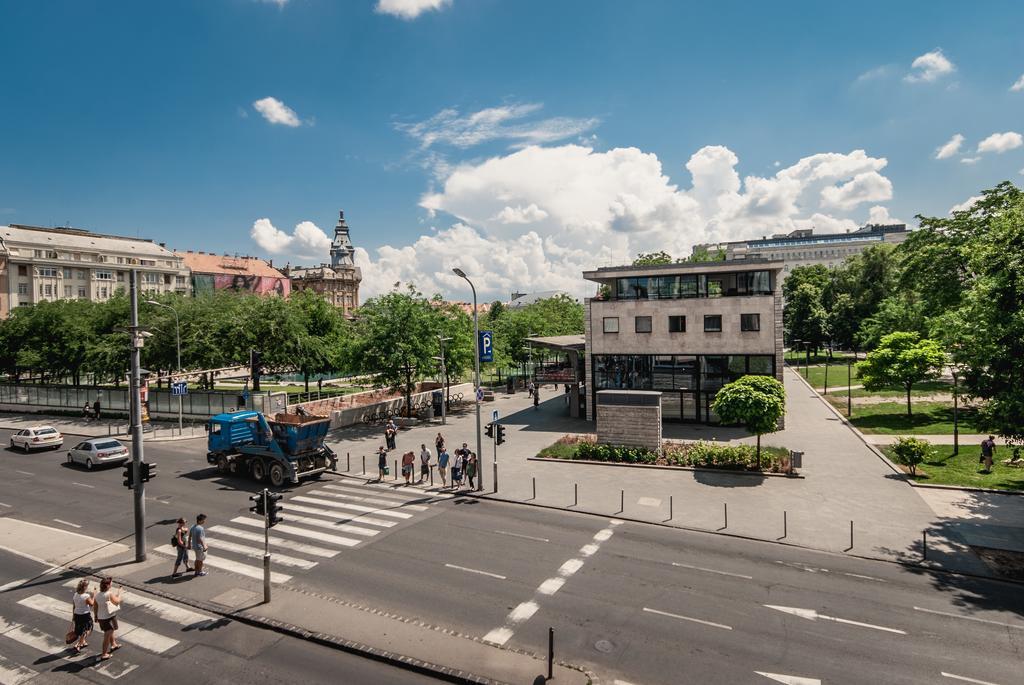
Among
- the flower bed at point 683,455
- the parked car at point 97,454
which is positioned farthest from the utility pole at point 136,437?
the flower bed at point 683,455

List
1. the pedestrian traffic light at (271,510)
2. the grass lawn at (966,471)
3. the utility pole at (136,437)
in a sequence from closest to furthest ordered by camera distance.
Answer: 1. the pedestrian traffic light at (271,510)
2. the utility pole at (136,437)
3. the grass lawn at (966,471)

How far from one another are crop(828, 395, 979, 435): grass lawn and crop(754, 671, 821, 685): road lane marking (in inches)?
1106

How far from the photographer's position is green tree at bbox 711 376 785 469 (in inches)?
992

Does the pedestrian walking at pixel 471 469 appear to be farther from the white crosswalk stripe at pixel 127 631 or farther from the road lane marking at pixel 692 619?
the white crosswalk stripe at pixel 127 631

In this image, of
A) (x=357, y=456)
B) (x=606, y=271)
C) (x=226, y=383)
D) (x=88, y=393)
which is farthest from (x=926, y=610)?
(x=226, y=383)

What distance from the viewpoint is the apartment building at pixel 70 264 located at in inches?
3718

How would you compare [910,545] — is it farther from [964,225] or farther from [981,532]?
[964,225]

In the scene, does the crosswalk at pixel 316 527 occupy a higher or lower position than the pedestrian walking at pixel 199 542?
lower

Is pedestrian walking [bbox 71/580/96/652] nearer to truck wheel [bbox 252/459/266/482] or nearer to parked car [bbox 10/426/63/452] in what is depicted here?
truck wheel [bbox 252/459/266/482]

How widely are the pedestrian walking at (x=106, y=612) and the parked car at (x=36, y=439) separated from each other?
28.8 meters

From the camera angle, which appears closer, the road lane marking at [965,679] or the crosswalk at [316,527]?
the road lane marking at [965,679]

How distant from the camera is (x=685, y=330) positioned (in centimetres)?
3650

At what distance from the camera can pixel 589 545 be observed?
682 inches

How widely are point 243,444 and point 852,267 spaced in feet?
292
